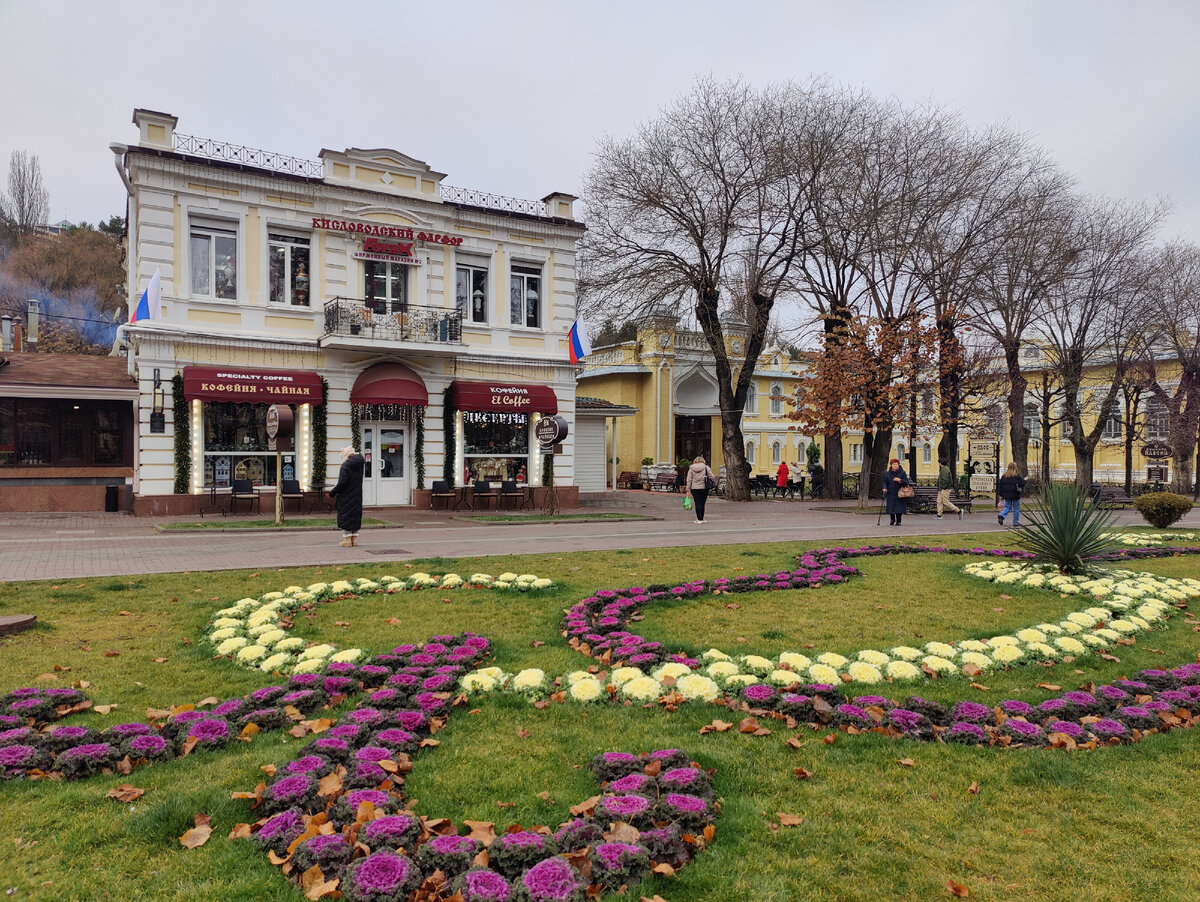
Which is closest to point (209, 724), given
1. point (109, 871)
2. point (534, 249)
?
point (109, 871)

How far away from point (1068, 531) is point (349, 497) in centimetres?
1135

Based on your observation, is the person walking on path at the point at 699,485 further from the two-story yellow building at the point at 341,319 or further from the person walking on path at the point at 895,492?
the two-story yellow building at the point at 341,319

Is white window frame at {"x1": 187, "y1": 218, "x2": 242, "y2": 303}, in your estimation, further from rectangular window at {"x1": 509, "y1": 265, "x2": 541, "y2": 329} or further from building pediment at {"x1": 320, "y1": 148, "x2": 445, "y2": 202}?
rectangular window at {"x1": 509, "y1": 265, "x2": 541, "y2": 329}

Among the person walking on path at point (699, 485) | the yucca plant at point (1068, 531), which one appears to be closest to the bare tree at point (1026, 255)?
the person walking on path at point (699, 485)

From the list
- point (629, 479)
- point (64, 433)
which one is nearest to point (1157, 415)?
point (629, 479)

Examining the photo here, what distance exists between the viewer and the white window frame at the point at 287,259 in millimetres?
21547

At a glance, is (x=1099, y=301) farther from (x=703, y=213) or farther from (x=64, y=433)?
(x=64, y=433)

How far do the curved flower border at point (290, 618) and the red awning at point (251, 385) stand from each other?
12.5 m

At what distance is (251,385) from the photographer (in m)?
20.5

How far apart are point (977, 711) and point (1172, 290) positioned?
35.2 meters

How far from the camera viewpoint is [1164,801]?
393cm

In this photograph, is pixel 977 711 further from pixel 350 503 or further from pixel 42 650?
pixel 350 503

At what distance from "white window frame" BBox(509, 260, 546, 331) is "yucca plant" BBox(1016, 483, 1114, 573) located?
17.7m

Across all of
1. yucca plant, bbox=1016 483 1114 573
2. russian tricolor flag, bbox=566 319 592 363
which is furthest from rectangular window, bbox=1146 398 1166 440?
yucca plant, bbox=1016 483 1114 573
